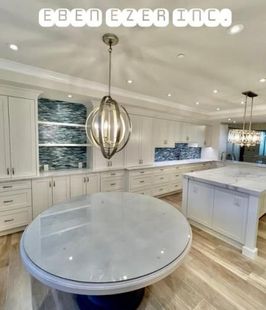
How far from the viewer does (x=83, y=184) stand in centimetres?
352

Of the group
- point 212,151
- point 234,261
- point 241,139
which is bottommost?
point 234,261

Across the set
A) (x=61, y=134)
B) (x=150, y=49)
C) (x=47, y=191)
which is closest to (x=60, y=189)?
(x=47, y=191)

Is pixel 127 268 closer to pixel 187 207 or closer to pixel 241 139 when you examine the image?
pixel 187 207

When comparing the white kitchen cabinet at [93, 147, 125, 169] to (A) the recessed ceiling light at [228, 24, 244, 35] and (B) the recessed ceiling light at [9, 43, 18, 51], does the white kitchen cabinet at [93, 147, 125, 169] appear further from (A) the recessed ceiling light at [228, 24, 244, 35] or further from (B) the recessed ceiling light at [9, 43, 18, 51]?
(A) the recessed ceiling light at [228, 24, 244, 35]

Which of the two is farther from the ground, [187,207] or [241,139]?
[241,139]

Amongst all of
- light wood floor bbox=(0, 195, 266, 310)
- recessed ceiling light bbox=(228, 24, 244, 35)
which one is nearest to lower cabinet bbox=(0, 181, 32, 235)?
light wood floor bbox=(0, 195, 266, 310)

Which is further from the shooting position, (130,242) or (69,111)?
(69,111)

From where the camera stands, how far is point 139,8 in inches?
55.2

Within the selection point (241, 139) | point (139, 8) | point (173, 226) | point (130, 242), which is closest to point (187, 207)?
point (241, 139)

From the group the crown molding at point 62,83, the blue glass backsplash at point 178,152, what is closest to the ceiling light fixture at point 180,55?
the crown molding at point 62,83

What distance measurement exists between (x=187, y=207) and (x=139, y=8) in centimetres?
314

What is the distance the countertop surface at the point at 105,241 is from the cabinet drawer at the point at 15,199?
1359 mm

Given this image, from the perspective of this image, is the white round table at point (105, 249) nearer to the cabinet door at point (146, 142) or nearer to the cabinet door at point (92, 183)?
the cabinet door at point (92, 183)

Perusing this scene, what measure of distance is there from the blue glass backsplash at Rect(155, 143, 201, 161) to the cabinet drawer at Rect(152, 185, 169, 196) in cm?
98
